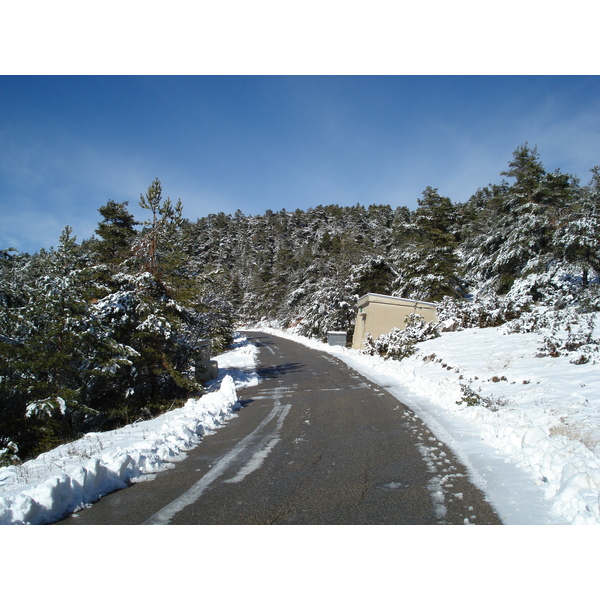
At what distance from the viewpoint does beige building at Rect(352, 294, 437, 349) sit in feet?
73.6

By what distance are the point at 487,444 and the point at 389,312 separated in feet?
57.3

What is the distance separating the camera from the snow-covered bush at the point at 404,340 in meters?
17.0

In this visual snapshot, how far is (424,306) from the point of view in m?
22.5

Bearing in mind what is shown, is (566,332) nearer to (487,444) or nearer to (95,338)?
(487,444)

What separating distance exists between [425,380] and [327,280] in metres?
25.2

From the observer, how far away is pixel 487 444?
5715 millimetres

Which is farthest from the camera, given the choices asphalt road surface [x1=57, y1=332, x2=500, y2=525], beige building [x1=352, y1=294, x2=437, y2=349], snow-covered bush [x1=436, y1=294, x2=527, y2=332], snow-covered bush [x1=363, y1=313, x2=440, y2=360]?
beige building [x1=352, y1=294, x2=437, y2=349]

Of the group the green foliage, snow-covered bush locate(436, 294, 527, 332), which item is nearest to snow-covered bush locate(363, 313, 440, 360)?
snow-covered bush locate(436, 294, 527, 332)

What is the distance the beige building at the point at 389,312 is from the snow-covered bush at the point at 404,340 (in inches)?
47.7

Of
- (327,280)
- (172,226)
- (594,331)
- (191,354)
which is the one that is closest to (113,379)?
(191,354)

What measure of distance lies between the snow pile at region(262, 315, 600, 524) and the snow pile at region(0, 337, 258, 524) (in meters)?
4.34

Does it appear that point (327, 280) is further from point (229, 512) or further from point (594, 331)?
point (229, 512)

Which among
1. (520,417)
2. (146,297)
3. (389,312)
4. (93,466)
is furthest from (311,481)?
(389,312)

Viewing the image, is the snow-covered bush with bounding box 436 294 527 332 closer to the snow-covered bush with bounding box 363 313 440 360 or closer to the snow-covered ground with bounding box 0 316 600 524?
the snow-covered bush with bounding box 363 313 440 360
